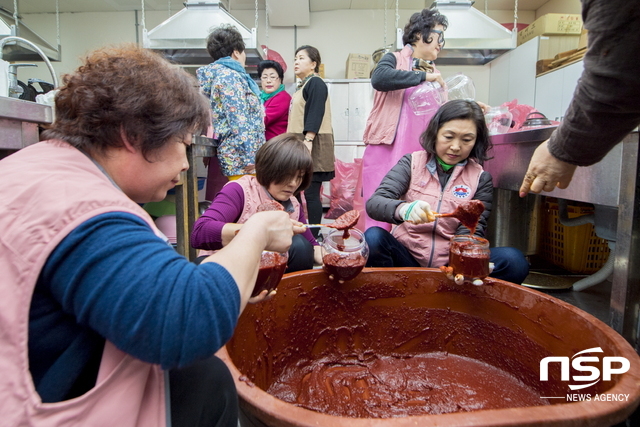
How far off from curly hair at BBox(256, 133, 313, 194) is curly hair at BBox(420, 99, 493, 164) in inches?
26.2

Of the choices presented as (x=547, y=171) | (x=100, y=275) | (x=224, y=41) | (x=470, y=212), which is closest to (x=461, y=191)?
(x=470, y=212)

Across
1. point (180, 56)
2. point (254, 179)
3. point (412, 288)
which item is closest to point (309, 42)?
point (180, 56)

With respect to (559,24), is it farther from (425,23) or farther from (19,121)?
(19,121)

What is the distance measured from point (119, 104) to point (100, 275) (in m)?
0.34

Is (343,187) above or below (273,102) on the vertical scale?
below

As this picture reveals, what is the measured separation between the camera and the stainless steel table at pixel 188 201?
2.37 meters

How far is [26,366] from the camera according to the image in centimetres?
56

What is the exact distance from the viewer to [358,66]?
5754mm

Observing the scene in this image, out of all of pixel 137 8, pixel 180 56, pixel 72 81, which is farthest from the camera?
pixel 137 8

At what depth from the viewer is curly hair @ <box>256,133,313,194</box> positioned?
1.67m

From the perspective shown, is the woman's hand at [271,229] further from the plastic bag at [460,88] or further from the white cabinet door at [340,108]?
the white cabinet door at [340,108]

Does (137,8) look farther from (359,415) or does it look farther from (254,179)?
(359,415)

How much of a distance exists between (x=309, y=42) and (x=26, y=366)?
21.4 feet

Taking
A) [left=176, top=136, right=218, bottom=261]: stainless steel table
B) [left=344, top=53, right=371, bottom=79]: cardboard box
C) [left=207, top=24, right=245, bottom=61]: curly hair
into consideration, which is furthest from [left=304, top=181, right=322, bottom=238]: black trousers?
[left=344, top=53, right=371, bottom=79]: cardboard box
